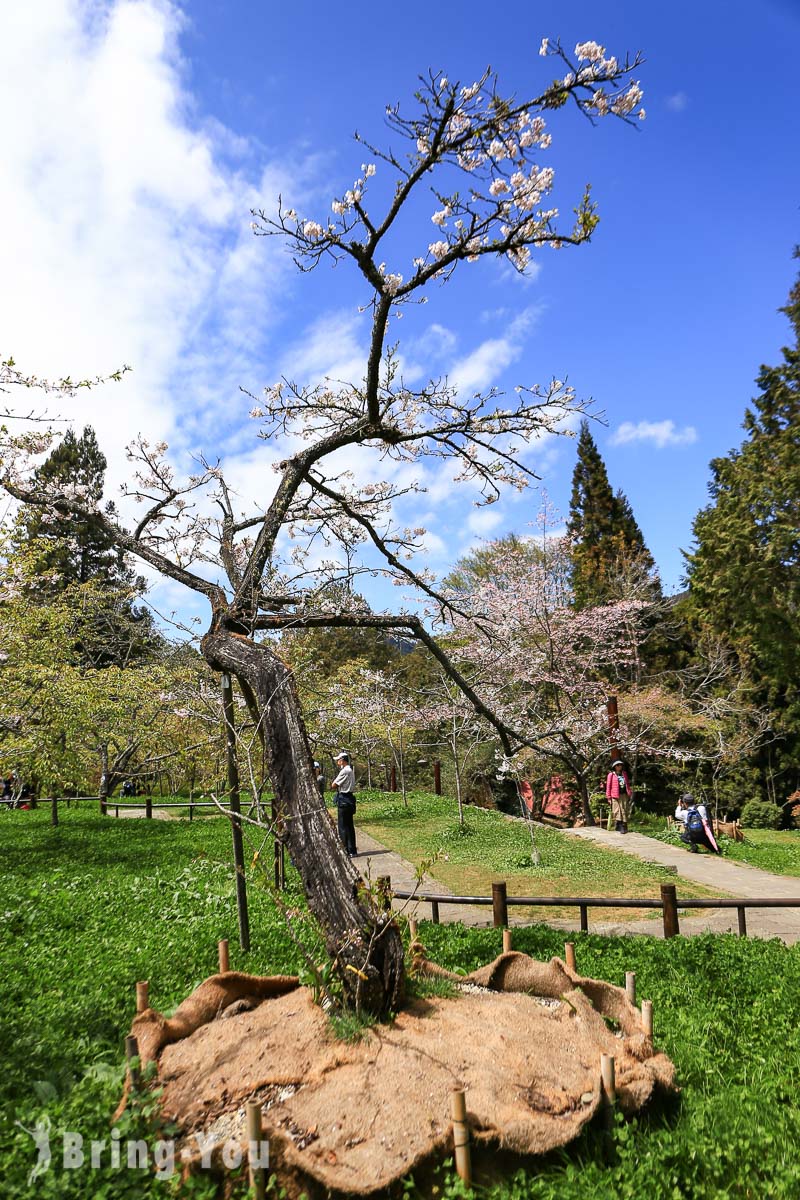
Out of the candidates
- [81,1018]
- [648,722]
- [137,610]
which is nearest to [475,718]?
[648,722]

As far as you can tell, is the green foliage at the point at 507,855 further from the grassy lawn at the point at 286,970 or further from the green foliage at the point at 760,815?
the green foliage at the point at 760,815

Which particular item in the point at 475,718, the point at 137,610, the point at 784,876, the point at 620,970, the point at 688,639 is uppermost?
the point at 137,610

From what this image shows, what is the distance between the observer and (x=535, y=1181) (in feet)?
9.68

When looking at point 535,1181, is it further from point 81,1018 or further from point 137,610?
point 137,610

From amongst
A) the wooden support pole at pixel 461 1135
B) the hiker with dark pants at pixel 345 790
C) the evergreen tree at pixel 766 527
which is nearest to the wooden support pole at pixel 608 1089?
the wooden support pole at pixel 461 1135

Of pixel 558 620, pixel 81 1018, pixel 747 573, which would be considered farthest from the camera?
pixel 558 620

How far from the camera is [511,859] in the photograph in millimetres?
12500

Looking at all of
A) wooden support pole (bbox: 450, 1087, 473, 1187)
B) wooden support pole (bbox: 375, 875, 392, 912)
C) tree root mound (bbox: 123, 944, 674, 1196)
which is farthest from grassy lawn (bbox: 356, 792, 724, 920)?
wooden support pole (bbox: 450, 1087, 473, 1187)

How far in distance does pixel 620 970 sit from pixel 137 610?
119ft

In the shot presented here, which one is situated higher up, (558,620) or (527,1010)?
(558,620)

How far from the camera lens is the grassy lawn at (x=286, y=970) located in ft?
9.70

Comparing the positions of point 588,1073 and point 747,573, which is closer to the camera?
point 588,1073

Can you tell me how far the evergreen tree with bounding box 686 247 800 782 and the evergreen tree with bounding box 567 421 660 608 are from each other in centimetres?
600

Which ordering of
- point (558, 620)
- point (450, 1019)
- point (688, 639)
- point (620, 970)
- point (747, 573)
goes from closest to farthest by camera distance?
point (450, 1019) → point (620, 970) → point (747, 573) → point (558, 620) → point (688, 639)
